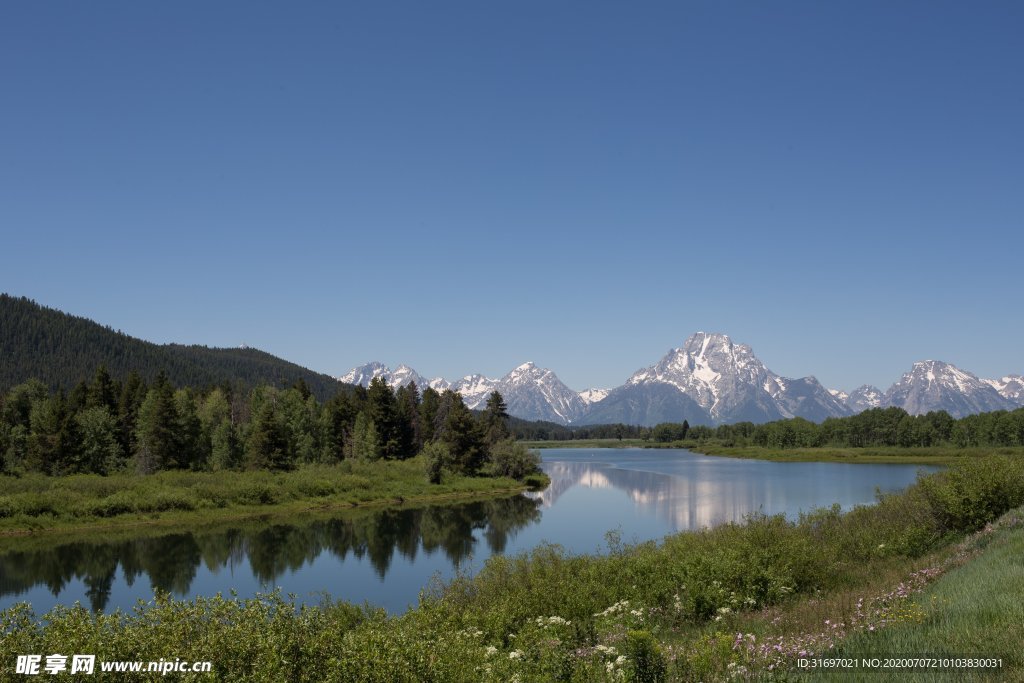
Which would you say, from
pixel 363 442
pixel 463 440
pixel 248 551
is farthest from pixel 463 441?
pixel 248 551

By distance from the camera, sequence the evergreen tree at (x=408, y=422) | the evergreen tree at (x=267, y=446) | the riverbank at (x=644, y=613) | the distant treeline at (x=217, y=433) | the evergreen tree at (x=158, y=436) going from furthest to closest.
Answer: the evergreen tree at (x=408, y=422), the evergreen tree at (x=267, y=446), the evergreen tree at (x=158, y=436), the distant treeline at (x=217, y=433), the riverbank at (x=644, y=613)

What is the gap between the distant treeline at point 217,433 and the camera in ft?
264

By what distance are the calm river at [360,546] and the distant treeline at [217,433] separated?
75.7 feet

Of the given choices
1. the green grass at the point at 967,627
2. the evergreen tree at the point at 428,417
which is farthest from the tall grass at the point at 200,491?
the green grass at the point at 967,627

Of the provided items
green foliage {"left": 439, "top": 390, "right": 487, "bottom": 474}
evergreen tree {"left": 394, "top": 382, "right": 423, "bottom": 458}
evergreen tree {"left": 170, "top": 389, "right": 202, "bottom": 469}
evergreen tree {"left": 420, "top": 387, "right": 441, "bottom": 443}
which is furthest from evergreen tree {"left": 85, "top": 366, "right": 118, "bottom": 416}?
evergreen tree {"left": 420, "top": 387, "right": 441, "bottom": 443}

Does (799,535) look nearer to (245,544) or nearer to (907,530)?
(907,530)

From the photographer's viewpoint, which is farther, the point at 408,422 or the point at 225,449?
the point at 408,422

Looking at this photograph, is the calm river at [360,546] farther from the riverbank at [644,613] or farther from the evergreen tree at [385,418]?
the evergreen tree at [385,418]

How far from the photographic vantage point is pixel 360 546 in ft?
177

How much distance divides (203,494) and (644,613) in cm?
6123

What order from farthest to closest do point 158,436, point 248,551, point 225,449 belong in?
point 225,449, point 158,436, point 248,551

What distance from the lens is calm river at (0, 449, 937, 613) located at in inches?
1548

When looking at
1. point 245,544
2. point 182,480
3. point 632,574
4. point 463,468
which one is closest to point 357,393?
point 463,468

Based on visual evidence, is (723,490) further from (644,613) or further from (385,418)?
(644,613)
